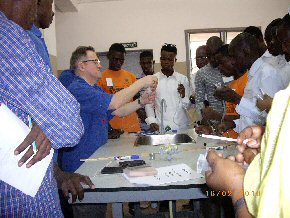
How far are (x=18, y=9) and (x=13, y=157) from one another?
507 millimetres

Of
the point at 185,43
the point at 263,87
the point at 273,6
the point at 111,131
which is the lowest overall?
the point at 111,131

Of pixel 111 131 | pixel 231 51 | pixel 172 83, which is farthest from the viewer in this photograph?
pixel 172 83

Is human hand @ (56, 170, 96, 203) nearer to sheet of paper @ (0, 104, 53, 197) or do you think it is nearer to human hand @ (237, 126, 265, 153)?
sheet of paper @ (0, 104, 53, 197)

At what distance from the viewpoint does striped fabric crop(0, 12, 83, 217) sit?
918 millimetres

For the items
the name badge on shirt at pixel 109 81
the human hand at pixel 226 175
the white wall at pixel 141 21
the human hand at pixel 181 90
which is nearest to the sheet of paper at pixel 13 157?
the human hand at pixel 226 175

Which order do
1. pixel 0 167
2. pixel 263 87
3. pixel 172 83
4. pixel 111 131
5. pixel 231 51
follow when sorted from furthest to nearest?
1. pixel 172 83
2. pixel 111 131
3. pixel 231 51
4. pixel 263 87
5. pixel 0 167

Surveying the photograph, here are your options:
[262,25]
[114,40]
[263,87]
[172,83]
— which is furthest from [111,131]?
[262,25]

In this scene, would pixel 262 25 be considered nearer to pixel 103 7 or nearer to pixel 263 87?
pixel 103 7

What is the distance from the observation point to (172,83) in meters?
4.07

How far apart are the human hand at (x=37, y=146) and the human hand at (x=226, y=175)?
1.73 ft

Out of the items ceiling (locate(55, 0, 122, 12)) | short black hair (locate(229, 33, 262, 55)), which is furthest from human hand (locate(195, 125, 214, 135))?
ceiling (locate(55, 0, 122, 12))

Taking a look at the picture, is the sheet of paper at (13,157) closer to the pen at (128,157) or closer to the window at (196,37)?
the pen at (128,157)

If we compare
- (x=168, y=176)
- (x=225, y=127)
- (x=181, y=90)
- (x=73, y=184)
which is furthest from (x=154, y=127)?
(x=73, y=184)

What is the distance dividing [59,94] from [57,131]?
4.9 inches
